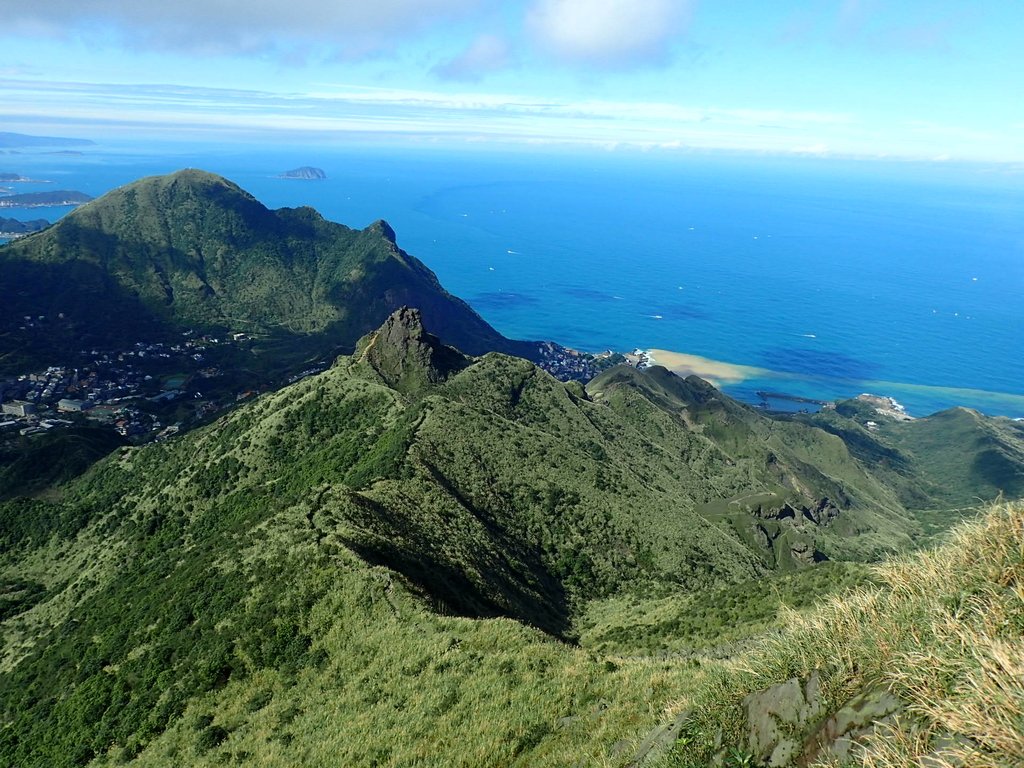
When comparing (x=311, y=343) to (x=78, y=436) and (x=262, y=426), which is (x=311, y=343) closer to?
(x=78, y=436)

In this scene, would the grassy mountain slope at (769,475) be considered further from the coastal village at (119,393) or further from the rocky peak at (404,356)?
the coastal village at (119,393)

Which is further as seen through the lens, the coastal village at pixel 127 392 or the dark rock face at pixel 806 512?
the coastal village at pixel 127 392

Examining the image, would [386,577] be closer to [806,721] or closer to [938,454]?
[806,721]

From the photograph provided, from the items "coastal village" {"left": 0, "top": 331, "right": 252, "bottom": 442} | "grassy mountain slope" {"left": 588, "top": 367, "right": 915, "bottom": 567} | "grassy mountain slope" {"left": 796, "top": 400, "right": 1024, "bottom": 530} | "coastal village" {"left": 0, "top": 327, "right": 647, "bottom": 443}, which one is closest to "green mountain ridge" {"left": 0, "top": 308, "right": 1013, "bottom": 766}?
"grassy mountain slope" {"left": 588, "top": 367, "right": 915, "bottom": 567}

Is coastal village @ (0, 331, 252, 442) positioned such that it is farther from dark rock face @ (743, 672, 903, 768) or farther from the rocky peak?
dark rock face @ (743, 672, 903, 768)

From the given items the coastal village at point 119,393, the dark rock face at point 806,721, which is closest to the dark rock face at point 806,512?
the dark rock face at point 806,721

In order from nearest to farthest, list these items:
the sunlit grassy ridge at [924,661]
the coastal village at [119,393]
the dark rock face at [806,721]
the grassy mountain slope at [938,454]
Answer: the sunlit grassy ridge at [924,661], the dark rock face at [806,721], the coastal village at [119,393], the grassy mountain slope at [938,454]

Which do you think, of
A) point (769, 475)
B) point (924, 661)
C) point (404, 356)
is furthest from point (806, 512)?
point (924, 661)

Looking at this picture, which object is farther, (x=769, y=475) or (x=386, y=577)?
(x=769, y=475)
